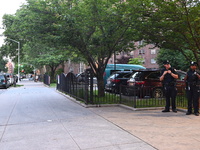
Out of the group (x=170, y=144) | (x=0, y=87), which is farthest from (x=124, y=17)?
(x=0, y=87)

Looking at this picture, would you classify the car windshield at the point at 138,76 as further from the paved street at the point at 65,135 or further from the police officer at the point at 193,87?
the paved street at the point at 65,135

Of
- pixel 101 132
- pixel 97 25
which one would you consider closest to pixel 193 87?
pixel 101 132

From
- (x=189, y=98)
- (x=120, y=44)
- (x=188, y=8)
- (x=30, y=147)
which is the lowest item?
(x=30, y=147)

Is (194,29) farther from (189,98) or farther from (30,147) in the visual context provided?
(30,147)

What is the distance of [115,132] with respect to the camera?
546 cm

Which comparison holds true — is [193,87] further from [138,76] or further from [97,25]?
[97,25]

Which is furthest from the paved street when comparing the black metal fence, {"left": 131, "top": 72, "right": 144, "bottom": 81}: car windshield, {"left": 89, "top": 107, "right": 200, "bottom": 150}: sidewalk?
{"left": 131, "top": 72, "right": 144, "bottom": 81}: car windshield

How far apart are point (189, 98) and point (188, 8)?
3.87 metres

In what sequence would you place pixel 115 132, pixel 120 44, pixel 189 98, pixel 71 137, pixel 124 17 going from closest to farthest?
1. pixel 71 137
2. pixel 115 132
3. pixel 189 98
4. pixel 124 17
5. pixel 120 44

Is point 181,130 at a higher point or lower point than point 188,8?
lower

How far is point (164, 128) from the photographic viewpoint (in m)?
5.78

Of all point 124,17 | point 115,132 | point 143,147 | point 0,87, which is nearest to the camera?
point 143,147

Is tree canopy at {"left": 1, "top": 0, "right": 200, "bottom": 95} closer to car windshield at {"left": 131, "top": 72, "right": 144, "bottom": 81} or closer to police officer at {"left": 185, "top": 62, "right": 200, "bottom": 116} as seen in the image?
car windshield at {"left": 131, "top": 72, "right": 144, "bottom": 81}

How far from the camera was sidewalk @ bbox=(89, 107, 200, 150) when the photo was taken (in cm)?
457
